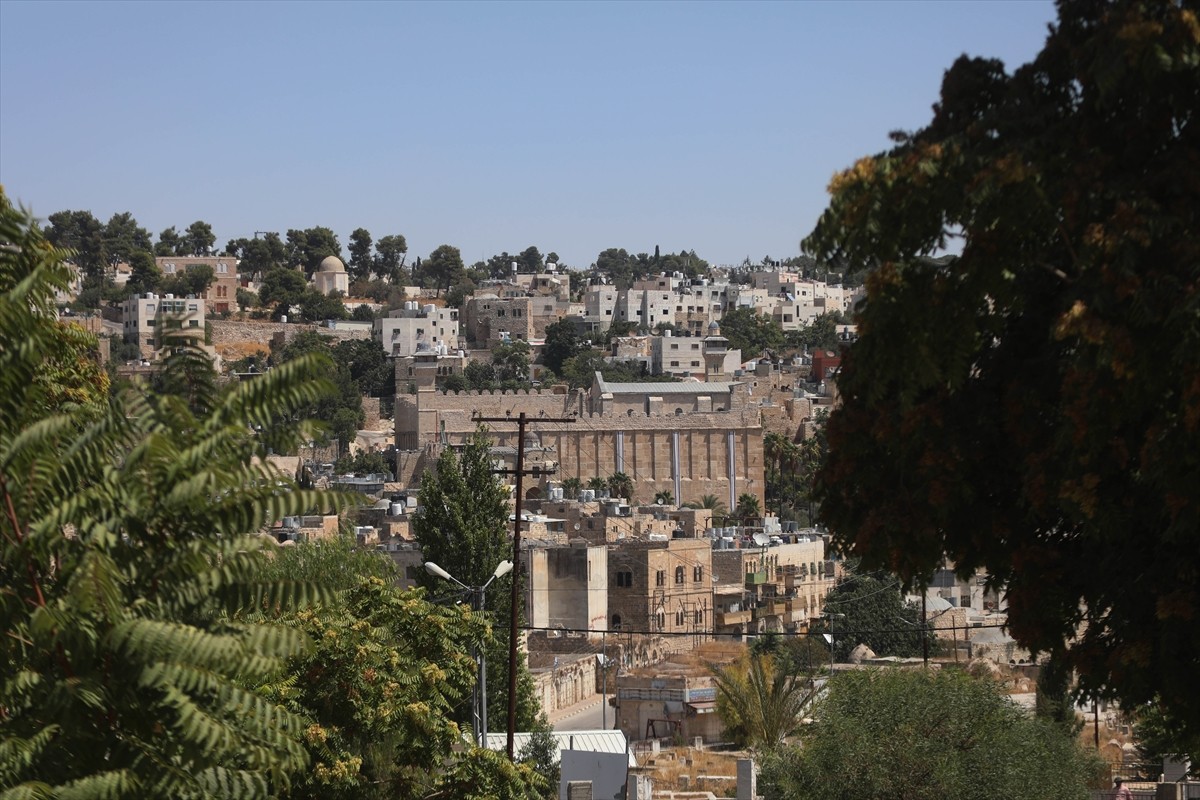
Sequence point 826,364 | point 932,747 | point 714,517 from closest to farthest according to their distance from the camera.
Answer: point 932,747 < point 714,517 < point 826,364

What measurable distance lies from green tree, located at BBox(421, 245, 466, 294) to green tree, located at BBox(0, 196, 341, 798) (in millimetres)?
158521

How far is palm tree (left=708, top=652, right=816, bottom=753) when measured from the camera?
33438 millimetres

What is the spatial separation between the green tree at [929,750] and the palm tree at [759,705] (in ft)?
33.8

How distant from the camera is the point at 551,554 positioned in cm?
4809

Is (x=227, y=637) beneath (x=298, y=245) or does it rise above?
beneath

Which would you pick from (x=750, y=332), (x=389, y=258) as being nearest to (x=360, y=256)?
(x=389, y=258)

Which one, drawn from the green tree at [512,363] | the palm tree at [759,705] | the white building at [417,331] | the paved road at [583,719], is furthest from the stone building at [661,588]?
the white building at [417,331]

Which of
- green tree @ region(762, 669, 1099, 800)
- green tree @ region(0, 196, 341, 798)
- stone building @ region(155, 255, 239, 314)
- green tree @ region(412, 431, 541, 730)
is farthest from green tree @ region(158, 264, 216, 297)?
green tree @ region(0, 196, 341, 798)

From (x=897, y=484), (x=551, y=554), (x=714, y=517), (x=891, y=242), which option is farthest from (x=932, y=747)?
(x=714, y=517)

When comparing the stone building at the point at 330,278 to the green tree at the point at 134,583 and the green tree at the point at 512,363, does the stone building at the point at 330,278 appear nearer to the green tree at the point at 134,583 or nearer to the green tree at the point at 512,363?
the green tree at the point at 512,363

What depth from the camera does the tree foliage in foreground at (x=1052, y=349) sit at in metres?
7.96

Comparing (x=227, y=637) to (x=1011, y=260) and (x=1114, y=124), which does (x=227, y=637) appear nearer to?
(x=1011, y=260)

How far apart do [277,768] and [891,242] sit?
3.61 metres

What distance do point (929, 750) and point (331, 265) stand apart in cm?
13611
